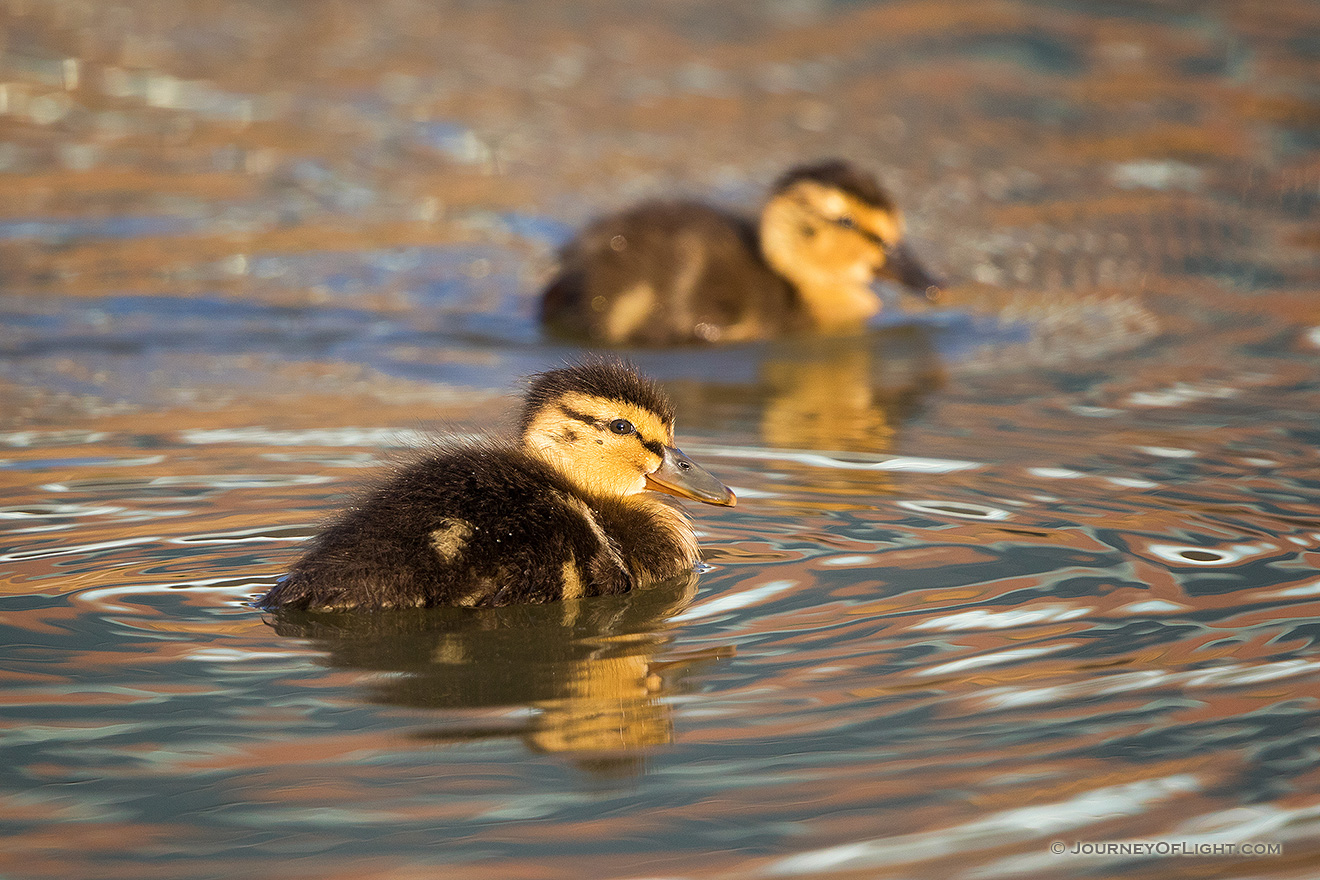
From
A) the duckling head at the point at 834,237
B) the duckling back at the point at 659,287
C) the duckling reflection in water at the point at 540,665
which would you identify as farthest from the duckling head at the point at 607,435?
the duckling head at the point at 834,237

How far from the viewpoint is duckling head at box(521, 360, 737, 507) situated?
4.06 meters

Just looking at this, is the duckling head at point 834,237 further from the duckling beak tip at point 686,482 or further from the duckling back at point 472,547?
the duckling back at point 472,547

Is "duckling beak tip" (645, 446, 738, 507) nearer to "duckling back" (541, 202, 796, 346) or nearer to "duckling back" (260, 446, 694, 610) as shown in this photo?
"duckling back" (260, 446, 694, 610)

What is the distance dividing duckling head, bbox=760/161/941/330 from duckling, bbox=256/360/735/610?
298 cm

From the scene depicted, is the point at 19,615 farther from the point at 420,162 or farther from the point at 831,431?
the point at 420,162

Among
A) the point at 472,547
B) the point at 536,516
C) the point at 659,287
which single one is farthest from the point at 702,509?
the point at 659,287

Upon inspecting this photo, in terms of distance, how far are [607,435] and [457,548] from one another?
1.97 feet

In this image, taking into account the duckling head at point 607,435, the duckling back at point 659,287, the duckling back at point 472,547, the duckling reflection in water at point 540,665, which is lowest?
the duckling reflection in water at point 540,665

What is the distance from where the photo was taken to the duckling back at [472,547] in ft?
11.6

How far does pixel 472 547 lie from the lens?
361cm

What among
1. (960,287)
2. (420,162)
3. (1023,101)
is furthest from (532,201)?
(1023,101)

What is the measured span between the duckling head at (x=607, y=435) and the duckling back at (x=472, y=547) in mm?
142

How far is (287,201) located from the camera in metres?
8.88

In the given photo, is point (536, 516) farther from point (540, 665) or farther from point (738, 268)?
point (738, 268)
